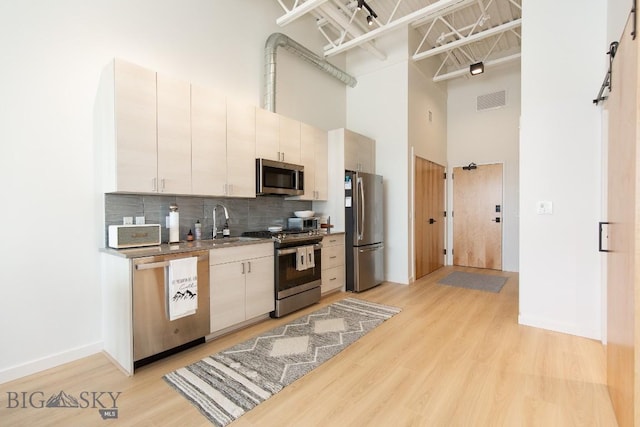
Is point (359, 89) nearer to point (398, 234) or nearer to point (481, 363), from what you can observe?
point (398, 234)

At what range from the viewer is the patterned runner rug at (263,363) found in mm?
1907

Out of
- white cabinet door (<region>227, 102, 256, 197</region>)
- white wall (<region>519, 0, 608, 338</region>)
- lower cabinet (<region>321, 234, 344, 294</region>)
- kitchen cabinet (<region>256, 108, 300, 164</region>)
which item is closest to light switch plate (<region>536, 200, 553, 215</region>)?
white wall (<region>519, 0, 608, 338</region>)

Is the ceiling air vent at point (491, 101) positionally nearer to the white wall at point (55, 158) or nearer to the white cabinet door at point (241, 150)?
the white cabinet door at point (241, 150)

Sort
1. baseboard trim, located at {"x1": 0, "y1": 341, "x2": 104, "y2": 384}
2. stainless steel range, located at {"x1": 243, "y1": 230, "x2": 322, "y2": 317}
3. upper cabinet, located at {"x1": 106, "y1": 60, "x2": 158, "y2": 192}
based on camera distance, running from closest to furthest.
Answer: baseboard trim, located at {"x1": 0, "y1": 341, "x2": 104, "y2": 384} → upper cabinet, located at {"x1": 106, "y1": 60, "x2": 158, "y2": 192} → stainless steel range, located at {"x1": 243, "y1": 230, "x2": 322, "y2": 317}

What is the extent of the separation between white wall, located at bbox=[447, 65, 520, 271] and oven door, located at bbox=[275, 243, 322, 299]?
3897 mm

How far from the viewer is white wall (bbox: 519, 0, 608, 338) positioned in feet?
9.14

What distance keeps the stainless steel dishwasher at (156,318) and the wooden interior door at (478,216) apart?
5412 millimetres

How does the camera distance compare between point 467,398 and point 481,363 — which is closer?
point 467,398

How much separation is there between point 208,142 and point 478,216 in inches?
212

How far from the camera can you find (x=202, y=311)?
261 cm

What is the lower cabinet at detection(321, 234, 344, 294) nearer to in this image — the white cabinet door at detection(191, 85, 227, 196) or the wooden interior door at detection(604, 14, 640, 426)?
the white cabinet door at detection(191, 85, 227, 196)

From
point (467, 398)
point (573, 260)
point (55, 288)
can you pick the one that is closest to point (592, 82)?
point (573, 260)

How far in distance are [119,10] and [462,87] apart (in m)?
6.01

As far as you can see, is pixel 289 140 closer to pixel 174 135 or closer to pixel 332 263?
pixel 174 135
